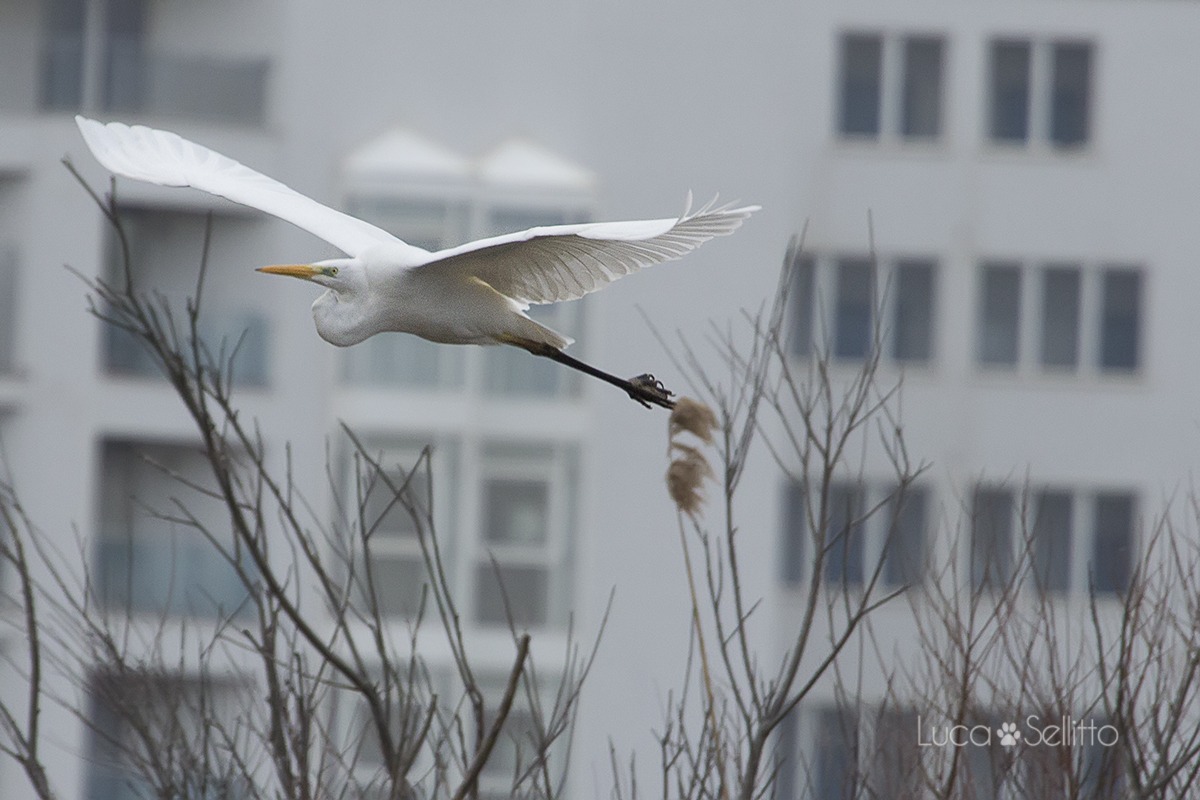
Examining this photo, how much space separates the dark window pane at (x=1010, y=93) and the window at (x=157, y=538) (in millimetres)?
7210

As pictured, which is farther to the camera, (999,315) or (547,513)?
(999,315)

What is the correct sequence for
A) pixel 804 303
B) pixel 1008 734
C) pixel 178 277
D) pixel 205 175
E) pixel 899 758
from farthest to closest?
pixel 804 303
pixel 178 277
pixel 205 175
pixel 1008 734
pixel 899 758

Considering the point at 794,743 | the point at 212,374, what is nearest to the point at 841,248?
the point at 794,743

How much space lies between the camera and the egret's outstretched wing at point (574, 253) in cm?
450

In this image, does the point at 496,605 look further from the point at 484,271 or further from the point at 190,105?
the point at 484,271

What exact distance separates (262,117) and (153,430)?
8.19ft

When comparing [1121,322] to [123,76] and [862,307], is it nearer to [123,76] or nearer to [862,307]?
[862,307]

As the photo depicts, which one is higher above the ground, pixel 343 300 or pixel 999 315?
pixel 999 315

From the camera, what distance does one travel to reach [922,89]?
15734 mm

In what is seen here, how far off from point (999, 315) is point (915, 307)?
0.75 meters

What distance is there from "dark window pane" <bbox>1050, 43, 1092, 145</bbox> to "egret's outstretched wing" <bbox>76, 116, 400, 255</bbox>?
1129 cm

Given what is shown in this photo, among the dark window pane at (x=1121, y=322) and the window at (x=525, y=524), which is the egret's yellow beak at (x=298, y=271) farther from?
the dark window pane at (x=1121, y=322)

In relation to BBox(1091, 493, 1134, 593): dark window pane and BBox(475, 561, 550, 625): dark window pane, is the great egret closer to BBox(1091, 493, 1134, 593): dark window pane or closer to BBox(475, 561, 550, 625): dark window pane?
BBox(475, 561, 550, 625): dark window pane

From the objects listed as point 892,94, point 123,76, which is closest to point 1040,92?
point 892,94
